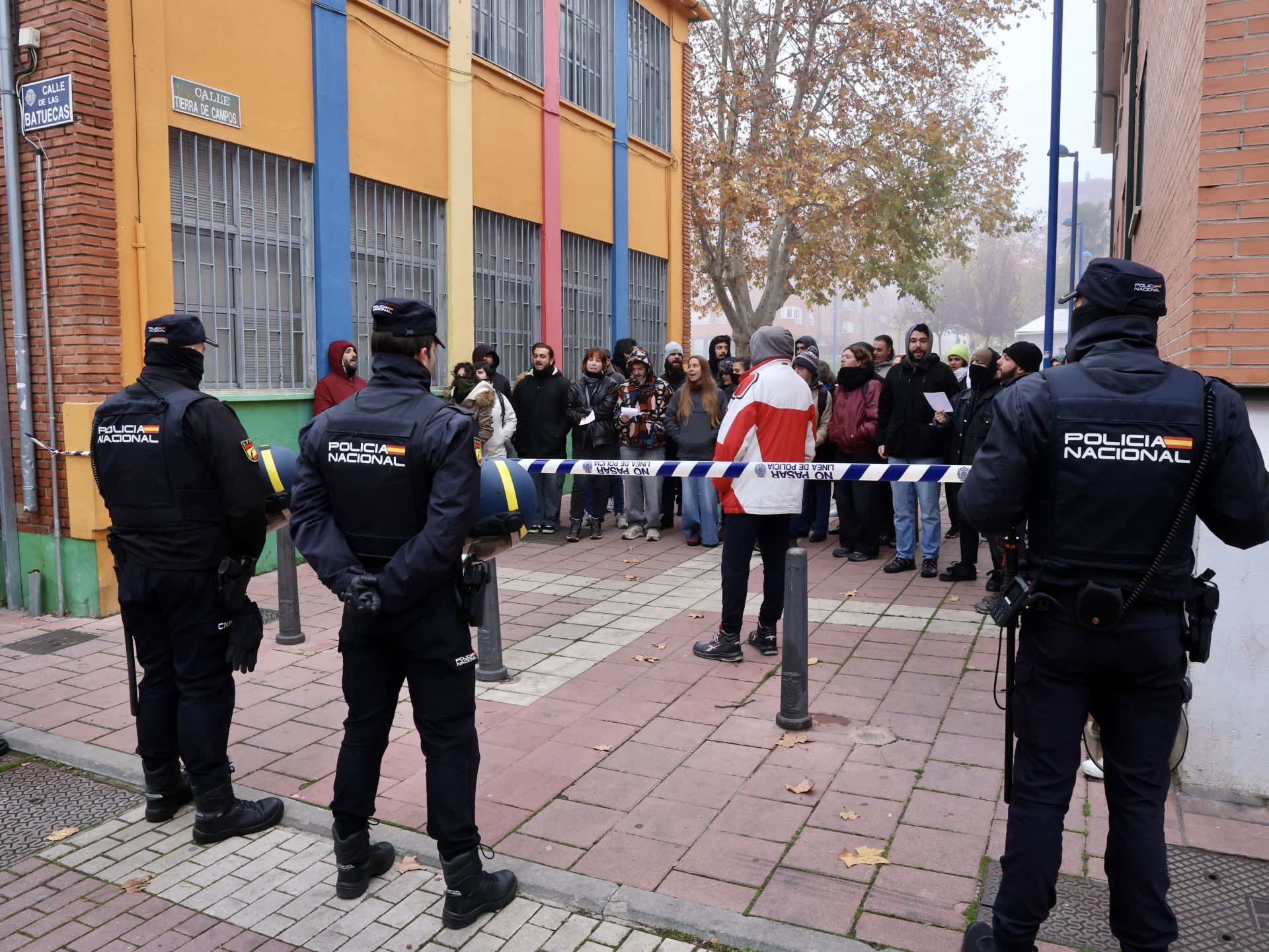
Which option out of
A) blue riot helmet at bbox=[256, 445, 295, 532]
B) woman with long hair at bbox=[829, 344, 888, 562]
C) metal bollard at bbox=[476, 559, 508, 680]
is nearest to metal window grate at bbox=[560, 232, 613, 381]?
woman with long hair at bbox=[829, 344, 888, 562]

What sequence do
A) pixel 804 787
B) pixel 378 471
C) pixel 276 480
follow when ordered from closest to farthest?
pixel 378 471 → pixel 804 787 → pixel 276 480

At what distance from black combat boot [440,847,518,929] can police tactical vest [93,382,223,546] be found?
5.41ft

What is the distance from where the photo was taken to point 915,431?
8742 millimetres

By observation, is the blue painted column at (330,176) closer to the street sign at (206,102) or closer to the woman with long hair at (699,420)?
the street sign at (206,102)

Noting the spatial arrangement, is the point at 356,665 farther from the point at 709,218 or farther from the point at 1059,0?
the point at 709,218

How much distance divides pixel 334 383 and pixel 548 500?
8.87 feet

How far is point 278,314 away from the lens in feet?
30.2

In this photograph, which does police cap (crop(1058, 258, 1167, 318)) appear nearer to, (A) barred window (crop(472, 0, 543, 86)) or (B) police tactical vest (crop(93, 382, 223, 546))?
(B) police tactical vest (crop(93, 382, 223, 546))

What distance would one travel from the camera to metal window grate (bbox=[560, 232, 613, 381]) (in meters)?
14.3

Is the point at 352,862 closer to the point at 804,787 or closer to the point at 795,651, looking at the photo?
the point at 804,787

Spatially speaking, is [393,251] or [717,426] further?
[393,251]

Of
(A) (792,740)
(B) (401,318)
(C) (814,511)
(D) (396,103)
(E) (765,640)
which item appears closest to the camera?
(B) (401,318)

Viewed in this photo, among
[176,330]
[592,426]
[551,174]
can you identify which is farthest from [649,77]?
[176,330]

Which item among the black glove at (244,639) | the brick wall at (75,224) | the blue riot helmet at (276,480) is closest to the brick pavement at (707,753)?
the black glove at (244,639)
